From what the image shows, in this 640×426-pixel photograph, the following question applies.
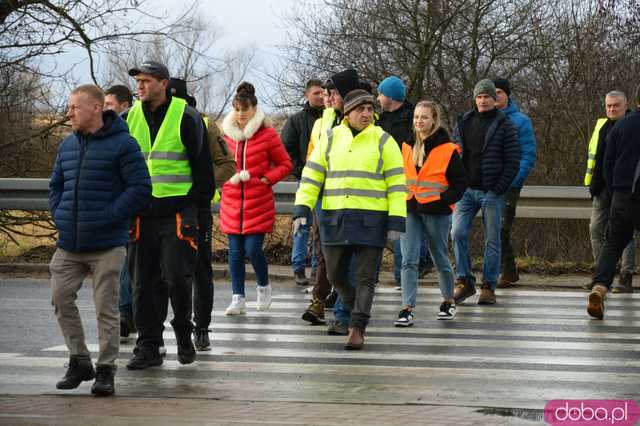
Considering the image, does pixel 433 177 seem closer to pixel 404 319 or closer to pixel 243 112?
pixel 404 319

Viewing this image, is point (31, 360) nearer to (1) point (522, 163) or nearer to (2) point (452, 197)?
(2) point (452, 197)

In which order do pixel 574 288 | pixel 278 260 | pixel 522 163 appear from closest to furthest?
pixel 522 163, pixel 574 288, pixel 278 260

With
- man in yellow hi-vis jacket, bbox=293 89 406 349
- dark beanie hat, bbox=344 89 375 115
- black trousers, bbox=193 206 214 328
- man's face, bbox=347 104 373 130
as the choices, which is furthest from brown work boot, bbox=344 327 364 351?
dark beanie hat, bbox=344 89 375 115

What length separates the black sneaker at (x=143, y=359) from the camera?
912cm

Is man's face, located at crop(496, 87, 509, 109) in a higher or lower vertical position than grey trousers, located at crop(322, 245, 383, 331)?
higher

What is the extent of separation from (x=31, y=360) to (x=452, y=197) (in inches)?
154

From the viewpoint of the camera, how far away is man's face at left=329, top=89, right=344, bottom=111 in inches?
451

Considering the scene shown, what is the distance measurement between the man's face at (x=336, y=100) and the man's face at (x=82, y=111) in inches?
140

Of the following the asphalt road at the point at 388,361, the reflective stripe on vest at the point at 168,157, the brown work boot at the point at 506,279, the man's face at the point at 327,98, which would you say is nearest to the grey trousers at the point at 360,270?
the asphalt road at the point at 388,361

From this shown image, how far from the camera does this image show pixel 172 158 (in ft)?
29.7

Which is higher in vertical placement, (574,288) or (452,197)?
(452,197)

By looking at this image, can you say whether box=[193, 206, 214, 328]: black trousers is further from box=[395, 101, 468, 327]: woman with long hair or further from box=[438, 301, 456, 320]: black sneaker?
box=[438, 301, 456, 320]: black sneaker

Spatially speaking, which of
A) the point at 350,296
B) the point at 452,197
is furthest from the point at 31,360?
the point at 452,197

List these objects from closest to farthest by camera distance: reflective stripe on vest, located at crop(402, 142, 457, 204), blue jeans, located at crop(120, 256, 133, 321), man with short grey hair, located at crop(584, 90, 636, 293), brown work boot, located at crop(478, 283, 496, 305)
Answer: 1. blue jeans, located at crop(120, 256, 133, 321)
2. reflective stripe on vest, located at crop(402, 142, 457, 204)
3. brown work boot, located at crop(478, 283, 496, 305)
4. man with short grey hair, located at crop(584, 90, 636, 293)
